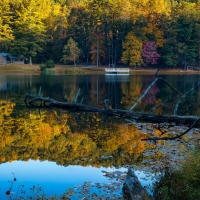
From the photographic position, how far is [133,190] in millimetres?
5641

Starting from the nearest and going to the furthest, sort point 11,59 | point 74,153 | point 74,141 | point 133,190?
A: point 133,190
point 74,153
point 74,141
point 11,59

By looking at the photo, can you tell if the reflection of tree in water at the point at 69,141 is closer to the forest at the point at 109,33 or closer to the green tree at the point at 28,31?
the forest at the point at 109,33

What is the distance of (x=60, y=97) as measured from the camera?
66.1 ft

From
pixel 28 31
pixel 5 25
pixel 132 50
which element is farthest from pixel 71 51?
pixel 5 25

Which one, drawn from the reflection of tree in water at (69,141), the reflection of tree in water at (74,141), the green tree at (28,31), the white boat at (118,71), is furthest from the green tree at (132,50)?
the reflection of tree in water at (69,141)

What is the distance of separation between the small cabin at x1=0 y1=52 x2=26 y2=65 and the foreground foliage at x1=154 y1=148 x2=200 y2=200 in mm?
50540

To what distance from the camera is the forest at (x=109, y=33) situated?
51875mm

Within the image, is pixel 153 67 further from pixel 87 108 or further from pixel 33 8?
pixel 87 108

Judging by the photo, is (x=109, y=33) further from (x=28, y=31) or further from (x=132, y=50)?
(x=28, y=31)

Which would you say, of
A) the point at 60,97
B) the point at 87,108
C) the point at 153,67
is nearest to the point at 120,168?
the point at 87,108

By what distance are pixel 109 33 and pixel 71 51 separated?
842cm

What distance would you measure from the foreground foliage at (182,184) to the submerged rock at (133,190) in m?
0.21

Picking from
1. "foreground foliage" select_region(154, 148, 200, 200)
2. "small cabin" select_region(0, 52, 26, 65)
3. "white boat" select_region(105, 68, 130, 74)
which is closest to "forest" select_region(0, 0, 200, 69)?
"small cabin" select_region(0, 52, 26, 65)

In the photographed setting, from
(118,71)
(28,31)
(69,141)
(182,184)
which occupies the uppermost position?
(28,31)
